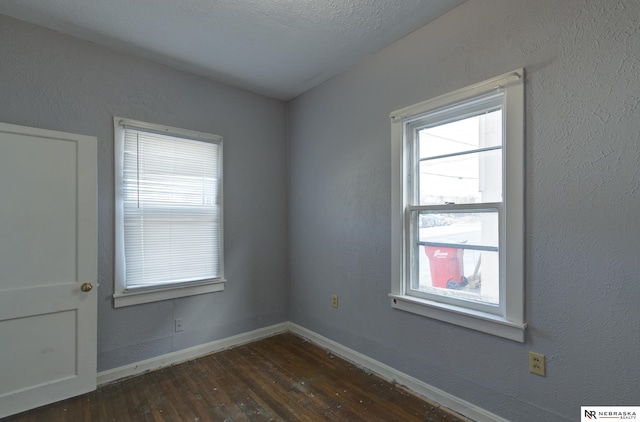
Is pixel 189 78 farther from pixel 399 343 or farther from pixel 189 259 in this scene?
pixel 399 343

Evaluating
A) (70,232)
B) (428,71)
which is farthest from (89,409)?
(428,71)

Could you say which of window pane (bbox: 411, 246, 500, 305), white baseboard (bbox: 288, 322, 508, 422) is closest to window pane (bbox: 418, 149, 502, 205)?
window pane (bbox: 411, 246, 500, 305)

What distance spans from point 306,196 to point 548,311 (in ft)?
7.45

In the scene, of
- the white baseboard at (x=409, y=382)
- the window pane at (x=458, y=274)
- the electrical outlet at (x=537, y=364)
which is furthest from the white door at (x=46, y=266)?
the electrical outlet at (x=537, y=364)

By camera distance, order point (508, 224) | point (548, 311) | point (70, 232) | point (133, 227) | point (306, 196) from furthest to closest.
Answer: point (306, 196), point (133, 227), point (70, 232), point (508, 224), point (548, 311)

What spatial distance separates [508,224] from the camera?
1805mm

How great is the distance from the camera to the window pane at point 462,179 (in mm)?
1951

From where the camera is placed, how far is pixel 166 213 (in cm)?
277

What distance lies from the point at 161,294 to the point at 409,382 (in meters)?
2.16

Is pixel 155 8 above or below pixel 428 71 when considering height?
above

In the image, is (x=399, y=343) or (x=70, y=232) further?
(x=399, y=343)

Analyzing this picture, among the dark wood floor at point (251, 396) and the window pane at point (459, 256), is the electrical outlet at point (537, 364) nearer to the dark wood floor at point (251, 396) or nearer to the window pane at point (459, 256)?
the window pane at point (459, 256)

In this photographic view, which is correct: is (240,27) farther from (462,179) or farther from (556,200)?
(556,200)

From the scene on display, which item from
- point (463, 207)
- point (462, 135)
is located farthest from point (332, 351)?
point (462, 135)
